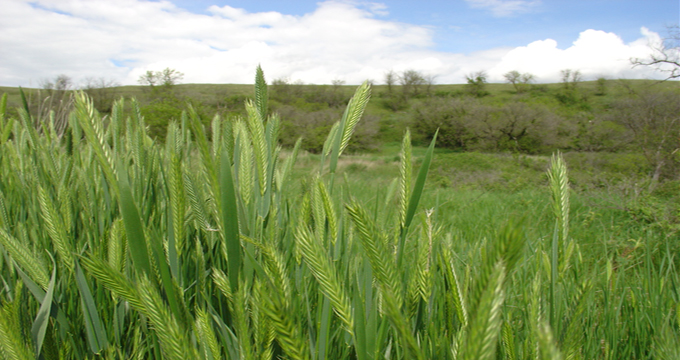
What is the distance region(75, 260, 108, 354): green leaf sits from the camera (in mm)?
579

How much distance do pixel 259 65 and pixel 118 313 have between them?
0.53 meters

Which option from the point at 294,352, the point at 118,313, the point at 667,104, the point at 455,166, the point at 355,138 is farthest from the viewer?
the point at 355,138

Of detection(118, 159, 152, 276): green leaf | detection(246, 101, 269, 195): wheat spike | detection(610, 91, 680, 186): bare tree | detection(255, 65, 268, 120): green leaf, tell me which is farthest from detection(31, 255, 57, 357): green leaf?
detection(610, 91, 680, 186): bare tree

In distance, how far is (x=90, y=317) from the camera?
1.95 ft

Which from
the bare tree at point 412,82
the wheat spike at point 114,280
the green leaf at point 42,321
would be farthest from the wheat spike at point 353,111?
the bare tree at point 412,82

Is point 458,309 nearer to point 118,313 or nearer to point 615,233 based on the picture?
point 118,313

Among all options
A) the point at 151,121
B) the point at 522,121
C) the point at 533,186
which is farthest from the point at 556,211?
the point at 522,121

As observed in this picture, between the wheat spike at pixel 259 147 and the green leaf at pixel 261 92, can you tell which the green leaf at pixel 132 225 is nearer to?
the wheat spike at pixel 259 147

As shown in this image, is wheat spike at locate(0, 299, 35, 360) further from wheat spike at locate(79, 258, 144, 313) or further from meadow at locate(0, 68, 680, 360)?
wheat spike at locate(79, 258, 144, 313)

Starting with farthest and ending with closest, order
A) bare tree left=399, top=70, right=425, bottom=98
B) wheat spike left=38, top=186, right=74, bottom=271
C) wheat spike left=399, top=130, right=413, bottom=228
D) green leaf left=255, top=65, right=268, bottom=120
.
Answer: bare tree left=399, top=70, right=425, bottom=98
green leaf left=255, top=65, right=268, bottom=120
wheat spike left=38, top=186, right=74, bottom=271
wheat spike left=399, top=130, right=413, bottom=228

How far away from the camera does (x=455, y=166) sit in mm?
12750

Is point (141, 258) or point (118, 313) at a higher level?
point (141, 258)

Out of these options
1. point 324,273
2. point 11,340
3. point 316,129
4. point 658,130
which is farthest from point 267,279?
point 316,129

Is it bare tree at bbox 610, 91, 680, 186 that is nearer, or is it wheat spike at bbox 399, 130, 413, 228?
wheat spike at bbox 399, 130, 413, 228
